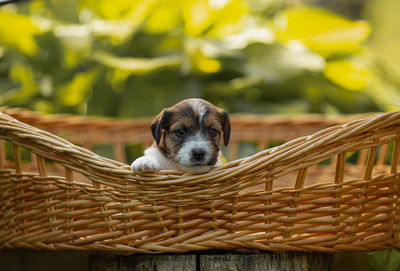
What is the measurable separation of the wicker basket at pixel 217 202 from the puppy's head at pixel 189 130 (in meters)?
0.23

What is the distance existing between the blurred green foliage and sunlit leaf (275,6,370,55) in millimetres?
10

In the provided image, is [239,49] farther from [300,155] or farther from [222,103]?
[300,155]

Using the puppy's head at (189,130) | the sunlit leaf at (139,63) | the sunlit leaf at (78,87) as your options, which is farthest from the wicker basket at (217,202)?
the sunlit leaf at (78,87)

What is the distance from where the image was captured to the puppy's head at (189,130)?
6.81 ft

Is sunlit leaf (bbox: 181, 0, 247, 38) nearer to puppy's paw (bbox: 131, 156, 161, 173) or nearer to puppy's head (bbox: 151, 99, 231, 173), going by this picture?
puppy's head (bbox: 151, 99, 231, 173)

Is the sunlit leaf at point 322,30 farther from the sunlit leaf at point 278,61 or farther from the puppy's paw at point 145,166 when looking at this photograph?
the puppy's paw at point 145,166

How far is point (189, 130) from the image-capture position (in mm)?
2174

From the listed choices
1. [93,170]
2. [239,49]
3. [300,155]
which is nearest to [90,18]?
[239,49]

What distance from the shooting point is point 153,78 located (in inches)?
→ 164

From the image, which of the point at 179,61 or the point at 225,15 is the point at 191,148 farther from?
the point at 225,15

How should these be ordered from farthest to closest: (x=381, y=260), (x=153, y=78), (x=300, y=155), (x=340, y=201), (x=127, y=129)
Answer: (x=153, y=78)
(x=127, y=129)
(x=381, y=260)
(x=340, y=201)
(x=300, y=155)

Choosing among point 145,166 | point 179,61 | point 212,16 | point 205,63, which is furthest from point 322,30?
point 145,166

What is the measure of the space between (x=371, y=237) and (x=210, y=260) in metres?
0.74

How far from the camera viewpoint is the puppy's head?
207 cm
